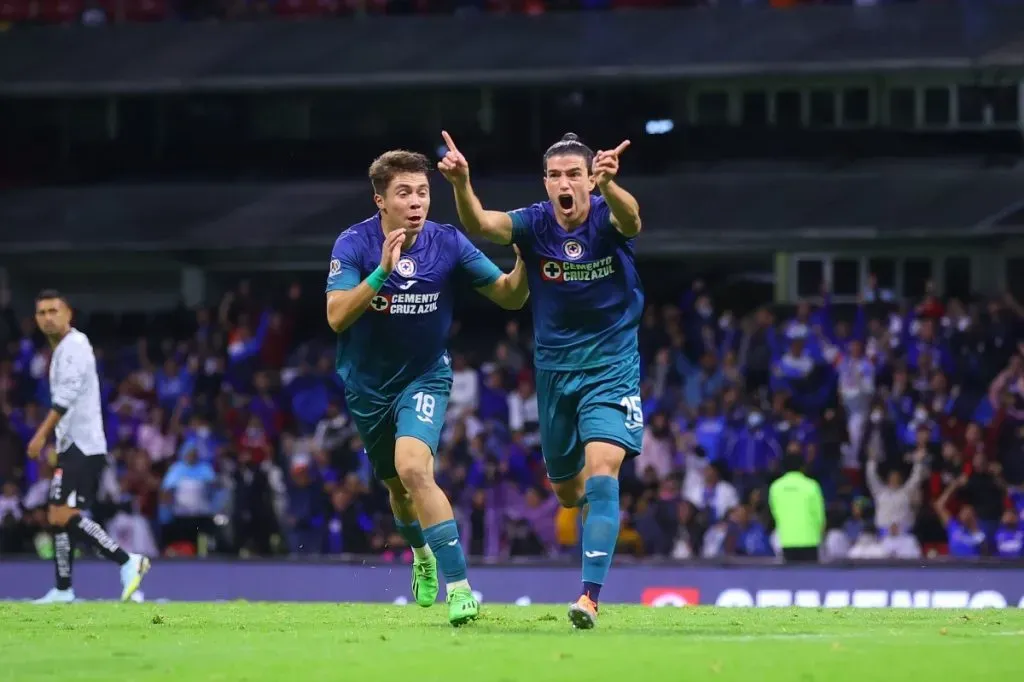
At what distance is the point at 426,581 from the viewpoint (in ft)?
44.3

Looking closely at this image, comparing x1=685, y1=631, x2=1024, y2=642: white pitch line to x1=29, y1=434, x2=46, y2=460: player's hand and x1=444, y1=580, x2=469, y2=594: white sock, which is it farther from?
x1=29, y1=434, x2=46, y2=460: player's hand

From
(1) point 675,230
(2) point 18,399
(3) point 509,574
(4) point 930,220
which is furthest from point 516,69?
(3) point 509,574

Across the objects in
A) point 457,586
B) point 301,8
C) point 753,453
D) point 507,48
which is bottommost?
point 457,586

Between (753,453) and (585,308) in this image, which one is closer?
(585,308)

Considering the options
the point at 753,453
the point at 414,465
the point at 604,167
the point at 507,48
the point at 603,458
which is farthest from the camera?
the point at 507,48

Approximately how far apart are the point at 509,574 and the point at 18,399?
10.5 m

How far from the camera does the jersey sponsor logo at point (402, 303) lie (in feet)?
40.1

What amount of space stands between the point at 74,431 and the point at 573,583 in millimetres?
6104

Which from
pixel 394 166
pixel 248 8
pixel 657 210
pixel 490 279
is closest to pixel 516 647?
pixel 490 279

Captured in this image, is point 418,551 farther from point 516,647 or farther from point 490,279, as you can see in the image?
point 516,647

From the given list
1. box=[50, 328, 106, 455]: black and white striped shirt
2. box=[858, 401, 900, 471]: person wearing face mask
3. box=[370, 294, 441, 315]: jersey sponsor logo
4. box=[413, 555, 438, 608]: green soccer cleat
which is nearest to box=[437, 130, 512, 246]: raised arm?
box=[370, 294, 441, 315]: jersey sponsor logo

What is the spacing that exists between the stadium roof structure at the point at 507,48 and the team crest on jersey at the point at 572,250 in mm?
18590

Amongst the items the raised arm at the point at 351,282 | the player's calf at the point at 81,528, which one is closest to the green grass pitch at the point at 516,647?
the raised arm at the point at 351,282

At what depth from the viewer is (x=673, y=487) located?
23.5 m
